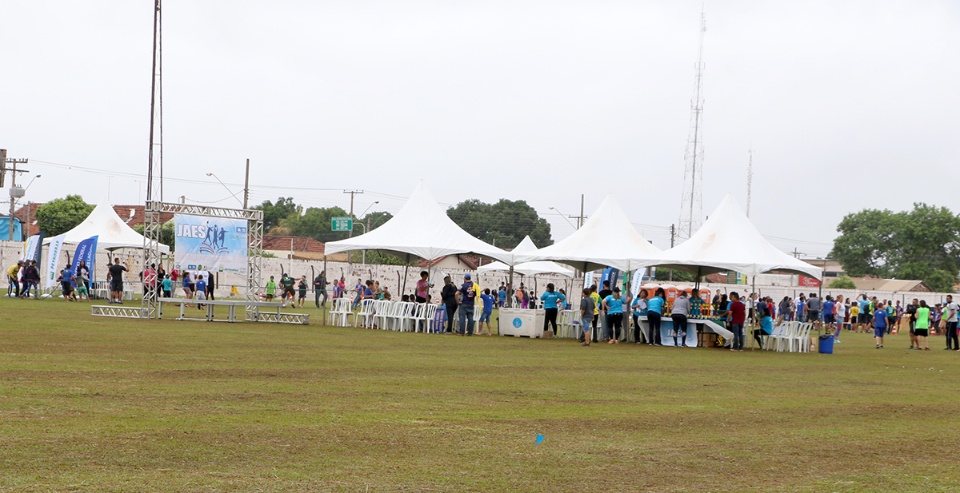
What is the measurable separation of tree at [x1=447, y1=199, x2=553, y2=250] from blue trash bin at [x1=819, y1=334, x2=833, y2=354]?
7826 cm

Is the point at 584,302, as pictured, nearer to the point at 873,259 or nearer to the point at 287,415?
the point at 287,415

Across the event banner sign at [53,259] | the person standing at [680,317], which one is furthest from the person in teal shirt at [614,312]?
the event banner sign at [53,259]

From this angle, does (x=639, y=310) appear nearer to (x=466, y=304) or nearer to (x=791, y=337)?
(x=791, y=337)

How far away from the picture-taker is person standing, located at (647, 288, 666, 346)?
90.9ft

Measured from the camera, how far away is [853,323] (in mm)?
50719

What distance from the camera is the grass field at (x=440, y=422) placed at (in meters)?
8.05

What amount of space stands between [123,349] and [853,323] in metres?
39.3

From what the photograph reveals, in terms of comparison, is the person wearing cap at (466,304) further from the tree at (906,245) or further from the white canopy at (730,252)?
the tree at (906,245)

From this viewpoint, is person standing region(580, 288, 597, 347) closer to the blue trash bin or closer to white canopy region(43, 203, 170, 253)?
the blue trash bin

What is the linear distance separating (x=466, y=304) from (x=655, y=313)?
484 cm

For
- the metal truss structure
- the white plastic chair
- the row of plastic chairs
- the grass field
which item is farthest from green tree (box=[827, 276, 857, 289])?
the grass field

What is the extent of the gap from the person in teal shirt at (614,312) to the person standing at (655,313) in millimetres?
717

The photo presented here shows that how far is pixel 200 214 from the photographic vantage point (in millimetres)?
28938

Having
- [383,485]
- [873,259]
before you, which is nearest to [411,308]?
[383,485]
